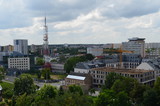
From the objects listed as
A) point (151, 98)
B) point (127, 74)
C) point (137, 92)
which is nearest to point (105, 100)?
point (151, 98)

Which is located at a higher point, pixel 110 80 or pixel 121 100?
pixel 110 80

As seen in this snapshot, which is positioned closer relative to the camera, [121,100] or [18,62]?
[121,100]

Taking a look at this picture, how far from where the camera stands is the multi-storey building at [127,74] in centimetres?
4025

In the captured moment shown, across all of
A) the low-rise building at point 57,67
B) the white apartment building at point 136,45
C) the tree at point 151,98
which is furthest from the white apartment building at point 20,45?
the tree at point 151,98

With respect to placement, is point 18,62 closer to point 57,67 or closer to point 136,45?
point 57,67

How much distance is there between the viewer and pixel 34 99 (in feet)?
91.9

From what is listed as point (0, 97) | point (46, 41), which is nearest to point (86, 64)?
point (0, 97)

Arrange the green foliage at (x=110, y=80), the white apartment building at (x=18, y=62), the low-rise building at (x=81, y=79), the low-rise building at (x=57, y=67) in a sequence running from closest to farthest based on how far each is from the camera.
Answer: the green foliage at (x=110, y=80)
the low-rise building at (x=81, y=79)
the low-rise building at (x=57, y=67)
the white apartment building at (x=18, y=62)

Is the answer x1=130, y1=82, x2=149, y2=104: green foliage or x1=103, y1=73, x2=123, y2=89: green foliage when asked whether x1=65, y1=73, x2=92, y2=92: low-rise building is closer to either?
x1=103, y1=73, x2=123, y2=89: green foliage

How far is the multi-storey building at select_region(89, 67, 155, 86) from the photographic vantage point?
4025cm

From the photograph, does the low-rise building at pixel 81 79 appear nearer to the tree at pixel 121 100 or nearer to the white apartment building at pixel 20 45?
the tree at pixel 121 100

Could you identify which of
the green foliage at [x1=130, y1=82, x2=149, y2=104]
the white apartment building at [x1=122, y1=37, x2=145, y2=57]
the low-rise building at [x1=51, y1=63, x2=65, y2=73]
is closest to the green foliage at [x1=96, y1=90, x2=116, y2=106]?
the green foliage at [x1=130, y1=82, x2=149, y2=104]

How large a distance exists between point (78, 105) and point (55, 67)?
57.1 meters

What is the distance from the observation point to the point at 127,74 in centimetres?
4081
